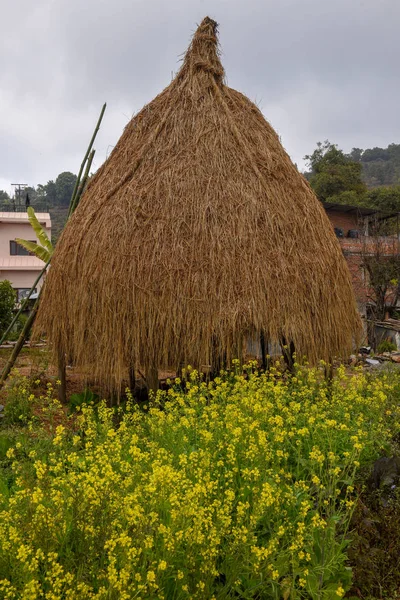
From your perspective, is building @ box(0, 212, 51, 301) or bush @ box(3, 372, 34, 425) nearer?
bush @ box(3, 372, 34, 425)

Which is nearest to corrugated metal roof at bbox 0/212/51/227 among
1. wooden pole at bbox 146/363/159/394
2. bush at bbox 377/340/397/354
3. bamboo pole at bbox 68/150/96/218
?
bush at bbox 377/340/397/354

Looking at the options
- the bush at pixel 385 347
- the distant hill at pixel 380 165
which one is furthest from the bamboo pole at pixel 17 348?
the distant hill at pixel 380 165

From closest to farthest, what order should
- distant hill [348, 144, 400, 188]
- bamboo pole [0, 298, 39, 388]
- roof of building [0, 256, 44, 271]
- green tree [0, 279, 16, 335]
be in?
1. bamboo pole [0, 298, 39, 388]
2. green tree [0, 279, 16, 335]
3. roof of building [0, 256, 44, 271]
4. distant hill [348, 144, 400, 188]

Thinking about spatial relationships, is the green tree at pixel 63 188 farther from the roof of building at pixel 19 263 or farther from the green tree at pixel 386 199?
the green tree at pixel 386 199

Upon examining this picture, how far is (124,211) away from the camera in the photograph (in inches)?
257

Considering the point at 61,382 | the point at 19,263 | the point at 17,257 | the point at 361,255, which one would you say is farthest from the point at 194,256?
the point at 17,257

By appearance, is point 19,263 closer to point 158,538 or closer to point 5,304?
point 5,304

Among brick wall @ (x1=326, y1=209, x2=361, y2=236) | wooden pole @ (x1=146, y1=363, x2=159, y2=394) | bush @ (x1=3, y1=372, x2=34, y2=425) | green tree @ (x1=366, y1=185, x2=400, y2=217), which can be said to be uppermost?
green tree @ (x1=366, y1=185, x2=400, y2=217)

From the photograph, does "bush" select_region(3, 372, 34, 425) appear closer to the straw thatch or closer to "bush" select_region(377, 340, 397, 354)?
the straw thatch

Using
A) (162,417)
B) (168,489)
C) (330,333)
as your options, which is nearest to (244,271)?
(330,333)

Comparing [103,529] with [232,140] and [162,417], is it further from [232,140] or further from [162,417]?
[232,140]

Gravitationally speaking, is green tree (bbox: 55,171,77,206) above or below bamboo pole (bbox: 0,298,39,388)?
above

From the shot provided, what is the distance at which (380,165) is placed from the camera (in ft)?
169

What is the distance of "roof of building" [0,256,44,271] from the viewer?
28.1m
